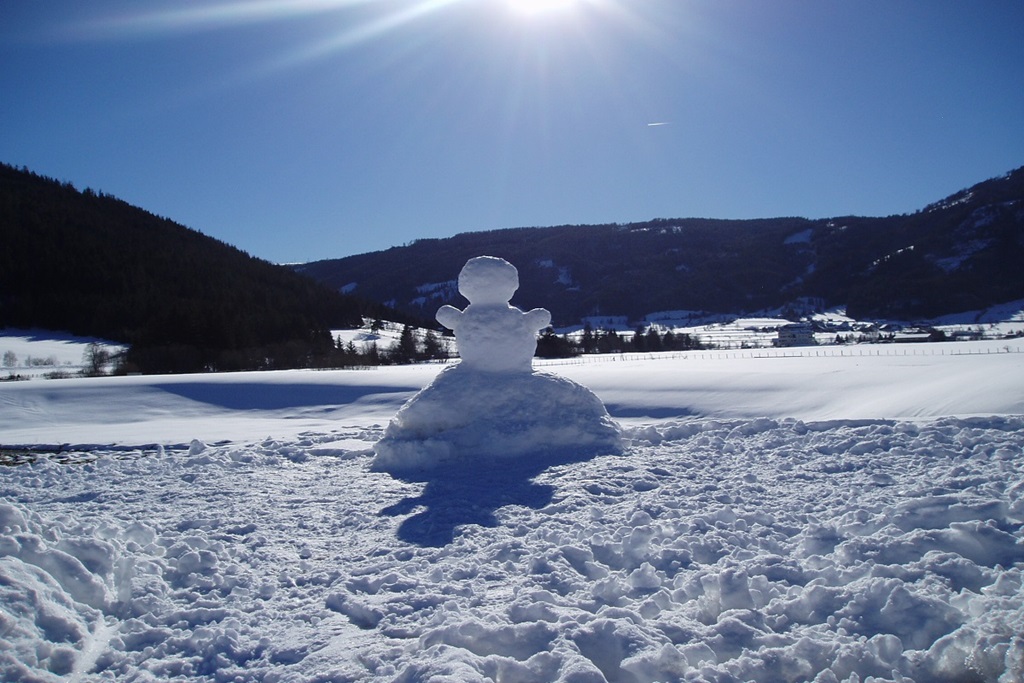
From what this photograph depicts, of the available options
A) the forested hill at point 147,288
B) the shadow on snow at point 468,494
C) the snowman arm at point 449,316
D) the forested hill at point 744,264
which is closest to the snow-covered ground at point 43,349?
the forested hill at point 147,288

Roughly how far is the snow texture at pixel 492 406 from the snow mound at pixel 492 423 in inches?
0.6

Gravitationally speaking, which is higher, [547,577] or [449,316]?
[449,316]

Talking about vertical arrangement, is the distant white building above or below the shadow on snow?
above

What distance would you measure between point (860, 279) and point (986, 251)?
843 inches

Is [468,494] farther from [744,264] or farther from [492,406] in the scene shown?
[744,264]

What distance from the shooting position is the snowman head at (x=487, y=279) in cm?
942

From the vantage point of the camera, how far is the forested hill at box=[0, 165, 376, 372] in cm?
3750

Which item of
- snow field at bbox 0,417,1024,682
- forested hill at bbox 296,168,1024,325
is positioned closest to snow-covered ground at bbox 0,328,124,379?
snow field at bbox 0,417,1024,682

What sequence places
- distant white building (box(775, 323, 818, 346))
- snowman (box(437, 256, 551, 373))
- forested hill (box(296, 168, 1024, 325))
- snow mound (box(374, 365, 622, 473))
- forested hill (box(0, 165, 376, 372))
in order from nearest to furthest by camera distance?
snow mound (box(374, 365, 622, 473))
snowman (box(437, 256, 551, 373))
forested hill (box(0, 165, 376, 372))
distant white building (box(775, 323, 818, 346))
forested hill (box(296, 168, 1024, 325))

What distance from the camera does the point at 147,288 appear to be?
5394cm

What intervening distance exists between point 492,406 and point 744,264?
141983mm

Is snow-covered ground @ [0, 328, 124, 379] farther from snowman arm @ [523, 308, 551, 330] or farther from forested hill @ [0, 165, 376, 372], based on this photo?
snowman arm @ [523, 308, 551, 330]

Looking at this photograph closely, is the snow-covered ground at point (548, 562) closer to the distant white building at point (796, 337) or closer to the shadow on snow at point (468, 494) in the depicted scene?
the shadow on snow at point (468, 494)

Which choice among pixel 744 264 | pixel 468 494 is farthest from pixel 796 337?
pixel 744 264
